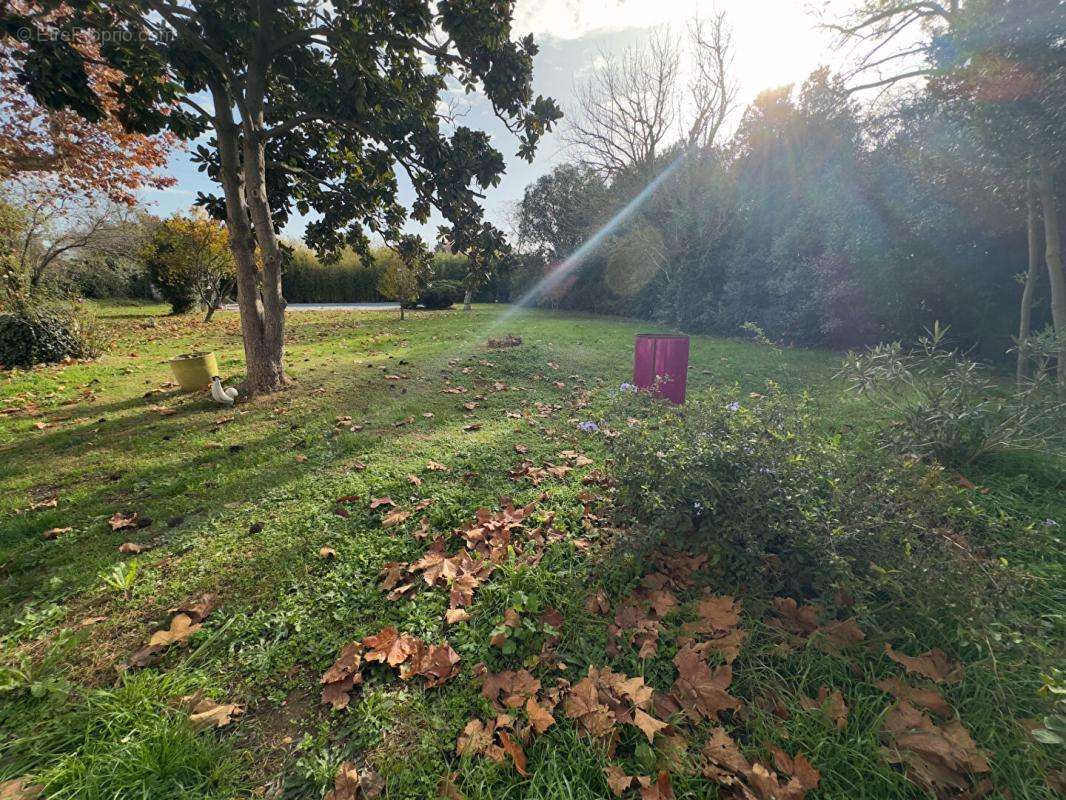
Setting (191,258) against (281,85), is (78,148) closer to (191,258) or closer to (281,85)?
(191,258)

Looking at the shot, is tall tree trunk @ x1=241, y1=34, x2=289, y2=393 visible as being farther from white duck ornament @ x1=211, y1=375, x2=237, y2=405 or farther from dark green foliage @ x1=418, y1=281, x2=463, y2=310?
dark green foliage @ x1=418, y1=281, x2=463, y2=310

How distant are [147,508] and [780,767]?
3.94 meters

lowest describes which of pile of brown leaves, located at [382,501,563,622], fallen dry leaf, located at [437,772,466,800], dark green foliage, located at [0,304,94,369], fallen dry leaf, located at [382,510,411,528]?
fallen dry leaf, located at [437,772,466,800]

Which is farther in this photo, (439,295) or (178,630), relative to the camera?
(439,295)

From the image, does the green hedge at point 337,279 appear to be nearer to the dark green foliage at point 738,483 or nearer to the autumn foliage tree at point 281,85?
the autumn foliage tree at point 281,85

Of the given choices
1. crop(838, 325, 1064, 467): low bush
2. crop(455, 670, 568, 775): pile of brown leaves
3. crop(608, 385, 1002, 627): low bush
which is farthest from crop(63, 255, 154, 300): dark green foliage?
crop(838, 325, 1064, 467): low bush

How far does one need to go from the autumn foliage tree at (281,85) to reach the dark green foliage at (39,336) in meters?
4.69

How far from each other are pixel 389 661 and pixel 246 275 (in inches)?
196

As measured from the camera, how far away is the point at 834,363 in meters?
7.34

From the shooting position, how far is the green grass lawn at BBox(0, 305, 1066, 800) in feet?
4.31

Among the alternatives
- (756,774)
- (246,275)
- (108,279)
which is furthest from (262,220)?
(108,279)

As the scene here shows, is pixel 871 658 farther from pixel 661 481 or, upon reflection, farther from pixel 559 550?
pixel 559 550

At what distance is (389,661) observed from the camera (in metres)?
1.67

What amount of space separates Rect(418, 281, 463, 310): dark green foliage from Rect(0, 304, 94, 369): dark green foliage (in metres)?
10.9
